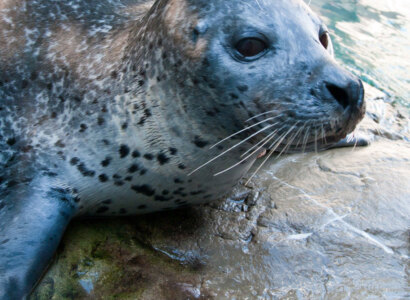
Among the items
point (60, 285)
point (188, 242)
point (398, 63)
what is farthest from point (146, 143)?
point (398, 63)

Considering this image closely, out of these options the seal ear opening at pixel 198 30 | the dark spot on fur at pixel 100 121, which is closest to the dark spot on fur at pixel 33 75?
the dark spot on fur at pixel 100 121

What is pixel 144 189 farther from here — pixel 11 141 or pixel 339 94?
pixel 339 94

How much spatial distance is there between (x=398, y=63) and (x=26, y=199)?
6.22 metres

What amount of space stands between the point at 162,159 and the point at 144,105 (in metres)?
0.31

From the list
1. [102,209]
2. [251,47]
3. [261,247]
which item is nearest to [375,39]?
[261,247]

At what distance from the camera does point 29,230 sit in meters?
2.58

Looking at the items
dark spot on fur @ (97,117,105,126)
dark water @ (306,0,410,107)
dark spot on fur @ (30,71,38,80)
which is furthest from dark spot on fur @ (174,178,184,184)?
dark water @ (306,0,410,107)

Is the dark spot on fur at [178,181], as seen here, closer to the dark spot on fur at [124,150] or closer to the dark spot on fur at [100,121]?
the dark spot on fur at [124,150]

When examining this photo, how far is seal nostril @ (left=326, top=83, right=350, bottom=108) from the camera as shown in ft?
7.62

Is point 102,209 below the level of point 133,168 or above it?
below

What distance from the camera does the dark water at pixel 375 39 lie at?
22.1 feet

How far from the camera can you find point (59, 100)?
9.87 feet

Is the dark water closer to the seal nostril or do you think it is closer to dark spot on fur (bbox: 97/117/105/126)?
the seal nostril

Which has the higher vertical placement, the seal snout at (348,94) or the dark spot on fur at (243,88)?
the seal snout at (348,94)
